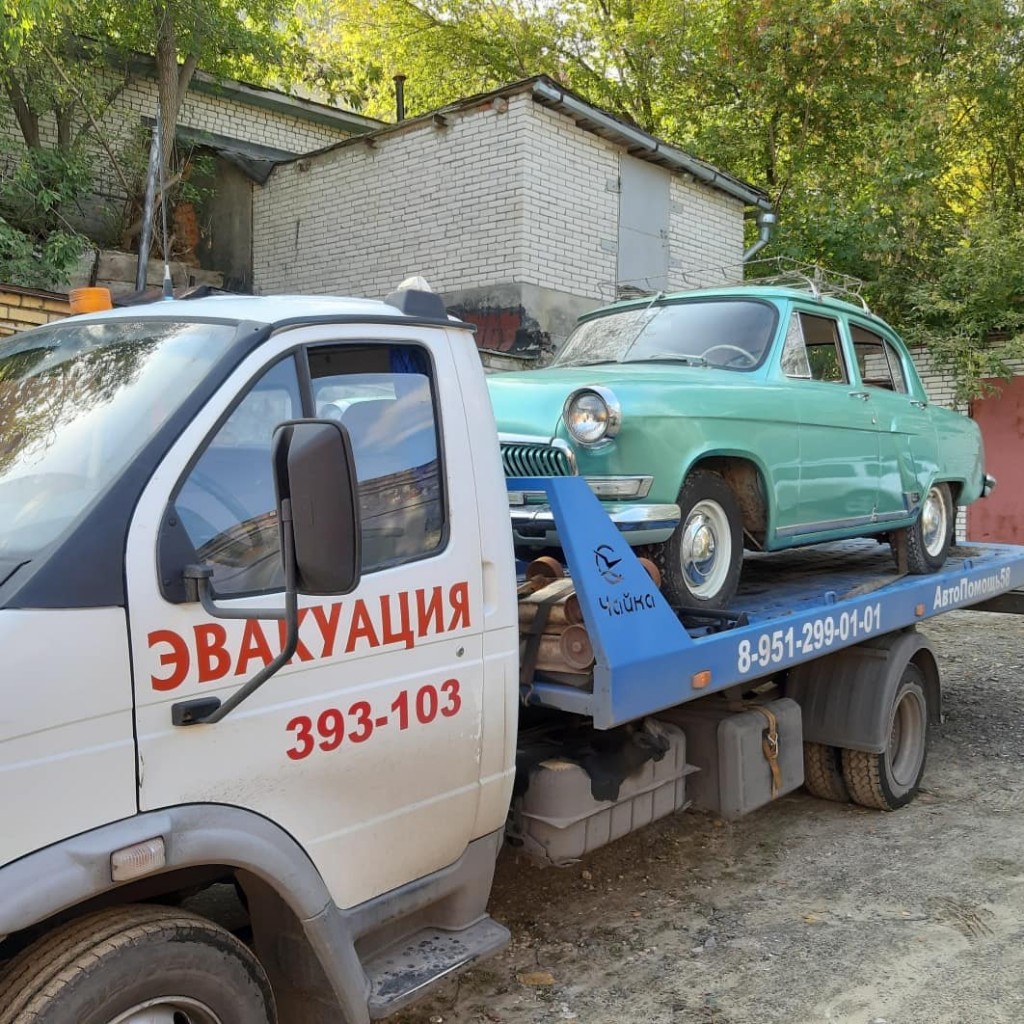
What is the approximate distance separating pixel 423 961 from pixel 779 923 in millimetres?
1949

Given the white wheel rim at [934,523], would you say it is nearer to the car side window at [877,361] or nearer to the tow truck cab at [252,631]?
the car side window at [877,361]

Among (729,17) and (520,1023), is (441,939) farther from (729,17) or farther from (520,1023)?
(729,17)

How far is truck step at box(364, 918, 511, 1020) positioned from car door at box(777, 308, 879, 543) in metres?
2.70

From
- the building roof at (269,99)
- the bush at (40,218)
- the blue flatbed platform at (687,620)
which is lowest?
the blue flatbed platform at (687,620)

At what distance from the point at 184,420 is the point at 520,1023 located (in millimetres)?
2387

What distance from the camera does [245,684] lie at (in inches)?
94.9

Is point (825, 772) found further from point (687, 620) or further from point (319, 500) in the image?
point (319, 500)

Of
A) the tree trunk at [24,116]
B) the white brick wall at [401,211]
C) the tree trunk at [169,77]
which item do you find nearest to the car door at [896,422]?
the white brick wall at [401,211]

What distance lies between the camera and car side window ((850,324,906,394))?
6301 millimetres

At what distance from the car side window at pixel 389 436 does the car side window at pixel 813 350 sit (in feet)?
9.67

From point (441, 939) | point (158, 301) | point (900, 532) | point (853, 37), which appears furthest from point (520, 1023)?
point (853, 37)

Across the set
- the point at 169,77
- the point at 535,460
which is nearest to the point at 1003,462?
the point at 169,77

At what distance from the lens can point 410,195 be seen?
13078 mm

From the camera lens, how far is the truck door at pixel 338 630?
235 cm
